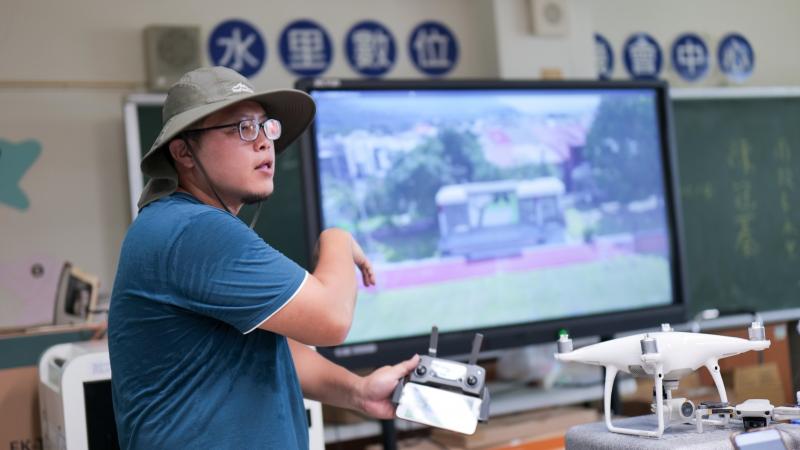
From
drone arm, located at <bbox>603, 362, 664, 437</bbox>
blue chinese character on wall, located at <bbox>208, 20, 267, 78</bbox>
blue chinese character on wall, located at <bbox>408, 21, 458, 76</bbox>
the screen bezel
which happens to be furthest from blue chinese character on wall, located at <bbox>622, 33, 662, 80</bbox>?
drone arm, located at <bbox>603, 362, 664, 437</bbox>

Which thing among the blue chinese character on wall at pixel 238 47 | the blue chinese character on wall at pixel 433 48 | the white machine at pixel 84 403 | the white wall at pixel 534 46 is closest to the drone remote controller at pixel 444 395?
the white machine at pixel 84 403

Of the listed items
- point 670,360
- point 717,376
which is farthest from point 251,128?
point 717,376

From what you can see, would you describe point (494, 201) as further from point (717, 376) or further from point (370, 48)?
point (717, 376)

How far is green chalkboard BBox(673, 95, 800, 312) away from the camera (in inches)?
176

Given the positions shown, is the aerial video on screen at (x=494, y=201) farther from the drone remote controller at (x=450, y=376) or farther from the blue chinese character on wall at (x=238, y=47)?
the drone remote controller at (x=450, y=376)

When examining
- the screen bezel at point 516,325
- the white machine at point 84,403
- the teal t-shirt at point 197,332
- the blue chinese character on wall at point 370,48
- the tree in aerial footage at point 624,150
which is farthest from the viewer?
the blue chinese character on wall at point 370,48

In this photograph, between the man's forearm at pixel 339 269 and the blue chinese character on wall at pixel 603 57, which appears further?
the blue chinese character on wall at pixel 603 57

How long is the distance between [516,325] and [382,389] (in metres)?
1.88

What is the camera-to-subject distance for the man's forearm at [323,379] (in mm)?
1651

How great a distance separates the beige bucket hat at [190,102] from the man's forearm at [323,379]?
1.39ft

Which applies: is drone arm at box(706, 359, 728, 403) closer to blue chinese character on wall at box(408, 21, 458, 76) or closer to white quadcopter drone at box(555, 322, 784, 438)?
white quadcopter drone at box(555, 322, 784, 438)

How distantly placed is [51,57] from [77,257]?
80 centimetres

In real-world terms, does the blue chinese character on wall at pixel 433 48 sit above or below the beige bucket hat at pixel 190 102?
above

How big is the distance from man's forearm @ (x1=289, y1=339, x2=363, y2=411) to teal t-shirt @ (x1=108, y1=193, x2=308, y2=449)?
0.55ft
